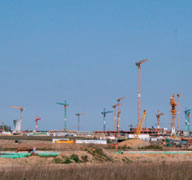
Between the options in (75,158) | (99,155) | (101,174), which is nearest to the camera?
(101,174)

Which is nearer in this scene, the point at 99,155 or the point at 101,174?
the point at 101,174

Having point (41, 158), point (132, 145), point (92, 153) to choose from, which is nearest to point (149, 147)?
point (132, 145)

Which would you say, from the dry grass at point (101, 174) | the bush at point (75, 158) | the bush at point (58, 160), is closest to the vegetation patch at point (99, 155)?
the bush at point (75, 158)

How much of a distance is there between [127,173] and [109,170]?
1480 mm

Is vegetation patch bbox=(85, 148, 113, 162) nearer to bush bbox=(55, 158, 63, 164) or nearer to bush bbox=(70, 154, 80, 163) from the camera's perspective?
bush bbox=(70, 154, 80, 163)

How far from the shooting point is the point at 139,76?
150m

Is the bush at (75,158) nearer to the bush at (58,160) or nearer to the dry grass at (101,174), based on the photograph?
the bush at (58,160)

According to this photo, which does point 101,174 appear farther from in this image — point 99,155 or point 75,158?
point 99,155

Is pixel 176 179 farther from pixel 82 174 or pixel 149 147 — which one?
pixel 149 147

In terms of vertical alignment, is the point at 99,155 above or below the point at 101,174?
below

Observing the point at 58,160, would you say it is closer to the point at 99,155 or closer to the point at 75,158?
the point at 75,158

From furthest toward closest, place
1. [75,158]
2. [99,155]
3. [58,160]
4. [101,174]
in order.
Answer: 1. [99,155]
2. [75,158]
3. [58,160]
4. [101,174]

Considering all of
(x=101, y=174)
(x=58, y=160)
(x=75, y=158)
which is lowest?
(x=58, y=160)

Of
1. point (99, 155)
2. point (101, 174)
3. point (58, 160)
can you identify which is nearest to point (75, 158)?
point (58, 160)
